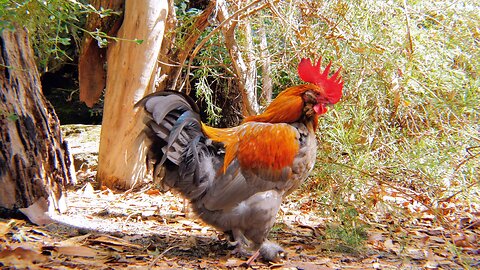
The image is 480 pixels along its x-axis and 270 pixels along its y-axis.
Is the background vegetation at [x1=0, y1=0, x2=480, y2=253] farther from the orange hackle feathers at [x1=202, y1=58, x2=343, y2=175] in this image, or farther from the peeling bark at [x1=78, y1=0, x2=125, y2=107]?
the orange hackle feathers at [x1=202, y1=58, x2=343, y2=175]

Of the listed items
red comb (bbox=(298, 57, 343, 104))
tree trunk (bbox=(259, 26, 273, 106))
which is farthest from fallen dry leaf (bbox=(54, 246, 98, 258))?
tree trunk (bbox=(259, 26, 273, 106))

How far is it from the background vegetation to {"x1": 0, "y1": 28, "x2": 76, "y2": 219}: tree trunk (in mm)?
607

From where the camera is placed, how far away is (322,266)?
9.27ft

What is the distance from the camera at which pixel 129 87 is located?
178 inches

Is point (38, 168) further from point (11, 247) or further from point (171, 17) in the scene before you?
point (171, 17)

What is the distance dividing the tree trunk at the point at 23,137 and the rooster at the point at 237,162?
2.68 feet

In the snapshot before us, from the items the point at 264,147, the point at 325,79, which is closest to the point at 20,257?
the point at 264,147

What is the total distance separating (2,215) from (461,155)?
394cm

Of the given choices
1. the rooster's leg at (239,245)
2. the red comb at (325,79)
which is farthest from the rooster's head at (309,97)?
the rooster's leg at (239,245)

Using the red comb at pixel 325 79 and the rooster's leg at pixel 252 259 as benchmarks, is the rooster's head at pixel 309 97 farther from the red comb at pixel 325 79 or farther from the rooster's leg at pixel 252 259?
the rooster's leg at pixel 252 259

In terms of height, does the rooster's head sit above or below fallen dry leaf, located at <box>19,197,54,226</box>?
above

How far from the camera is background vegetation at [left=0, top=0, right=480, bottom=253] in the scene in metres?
3.77

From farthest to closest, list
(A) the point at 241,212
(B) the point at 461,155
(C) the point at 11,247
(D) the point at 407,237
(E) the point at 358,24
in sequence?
1. (E) the point at 358,24
2. (B) the point at 461,155
3. (D) the point at 407,237
4. (A) the point at 241,212
5. (C) the point at 11,247

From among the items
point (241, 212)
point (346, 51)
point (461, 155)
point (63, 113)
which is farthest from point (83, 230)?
point (63, 113)
